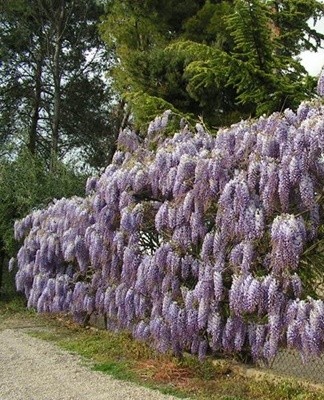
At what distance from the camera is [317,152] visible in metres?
5.14

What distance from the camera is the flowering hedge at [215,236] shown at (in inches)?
203

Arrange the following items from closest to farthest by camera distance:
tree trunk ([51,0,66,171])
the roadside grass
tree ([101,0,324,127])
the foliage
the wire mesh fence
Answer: the roadside grass → the wire mesh fence → tree ([101,0,324,127]) → the foliage → tree trunk ([51,0,66,171])

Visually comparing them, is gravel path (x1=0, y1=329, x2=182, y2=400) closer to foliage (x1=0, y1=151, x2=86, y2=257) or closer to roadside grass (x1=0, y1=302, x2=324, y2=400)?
roadside grass (x1=0, y1=302, x2=324, y2=400)

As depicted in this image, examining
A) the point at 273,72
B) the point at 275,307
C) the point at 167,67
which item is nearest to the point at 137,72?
the point at 167,67

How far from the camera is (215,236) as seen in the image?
19.3ft

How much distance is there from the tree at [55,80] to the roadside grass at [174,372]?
1549 centimetres

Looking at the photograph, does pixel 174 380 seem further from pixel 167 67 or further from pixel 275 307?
pixel 167 67

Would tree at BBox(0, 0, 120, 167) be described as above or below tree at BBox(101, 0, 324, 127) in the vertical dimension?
above

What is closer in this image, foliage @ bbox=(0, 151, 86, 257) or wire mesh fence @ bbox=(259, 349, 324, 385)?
wire mesh fence @ bbox=(259, 349, 324, 385)

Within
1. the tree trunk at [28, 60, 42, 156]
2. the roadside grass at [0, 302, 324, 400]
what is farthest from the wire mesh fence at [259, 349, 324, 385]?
the tree trunk at [28, 60, 42, 156]

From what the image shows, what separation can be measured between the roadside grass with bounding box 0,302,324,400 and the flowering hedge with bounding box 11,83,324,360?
284 mm

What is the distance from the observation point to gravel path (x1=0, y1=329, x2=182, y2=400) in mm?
5809

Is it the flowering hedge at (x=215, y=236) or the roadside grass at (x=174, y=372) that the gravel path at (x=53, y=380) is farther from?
the flowering hedge at (x=215, y=236)

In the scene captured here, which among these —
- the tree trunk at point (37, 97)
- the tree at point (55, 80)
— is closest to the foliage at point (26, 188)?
the tree at point (55, 80)
